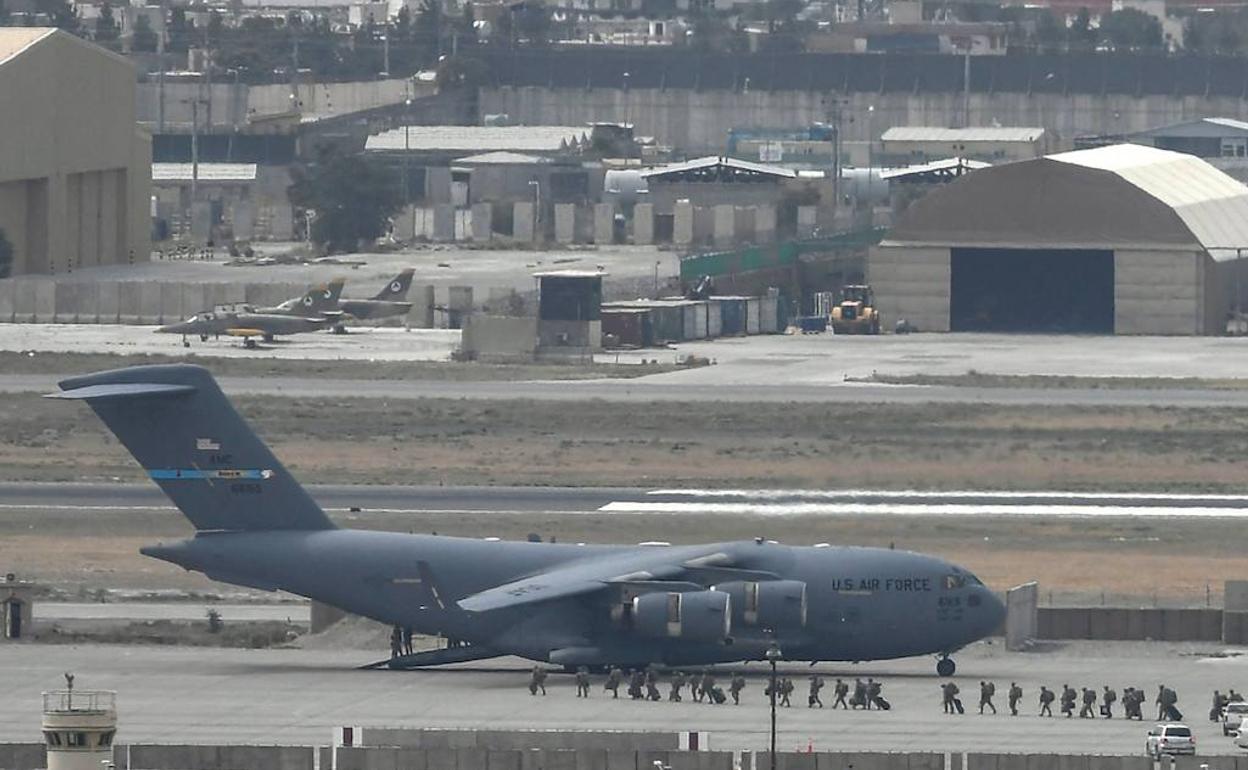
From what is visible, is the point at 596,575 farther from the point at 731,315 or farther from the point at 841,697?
Result: the point at 731,315

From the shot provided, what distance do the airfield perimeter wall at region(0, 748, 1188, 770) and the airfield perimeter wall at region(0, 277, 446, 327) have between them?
104205 millimetres

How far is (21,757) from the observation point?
170 ft

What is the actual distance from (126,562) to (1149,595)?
27.3 meters

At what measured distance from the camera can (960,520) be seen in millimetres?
87688

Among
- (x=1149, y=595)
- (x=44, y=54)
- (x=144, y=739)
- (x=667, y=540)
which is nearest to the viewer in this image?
(x=144, y=739)

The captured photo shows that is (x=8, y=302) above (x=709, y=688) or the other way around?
above

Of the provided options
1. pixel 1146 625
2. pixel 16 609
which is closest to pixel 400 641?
pixel 16 609

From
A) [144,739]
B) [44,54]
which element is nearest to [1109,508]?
[144,739]

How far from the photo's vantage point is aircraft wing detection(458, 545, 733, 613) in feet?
214

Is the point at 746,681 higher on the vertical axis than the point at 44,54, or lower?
lower

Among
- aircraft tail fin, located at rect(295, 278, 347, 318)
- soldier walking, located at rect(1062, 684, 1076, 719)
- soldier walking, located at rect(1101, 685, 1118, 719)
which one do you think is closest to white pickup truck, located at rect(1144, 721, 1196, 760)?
soldier walking, located at rect(1101, 685, 1118, 719)

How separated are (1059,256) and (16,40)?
2390 inches

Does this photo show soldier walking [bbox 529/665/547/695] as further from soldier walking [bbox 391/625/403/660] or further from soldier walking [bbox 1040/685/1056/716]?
soldier walking [bbox 1040/685/1056/716]

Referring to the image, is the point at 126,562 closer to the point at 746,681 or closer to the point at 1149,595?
the point at 746,681
